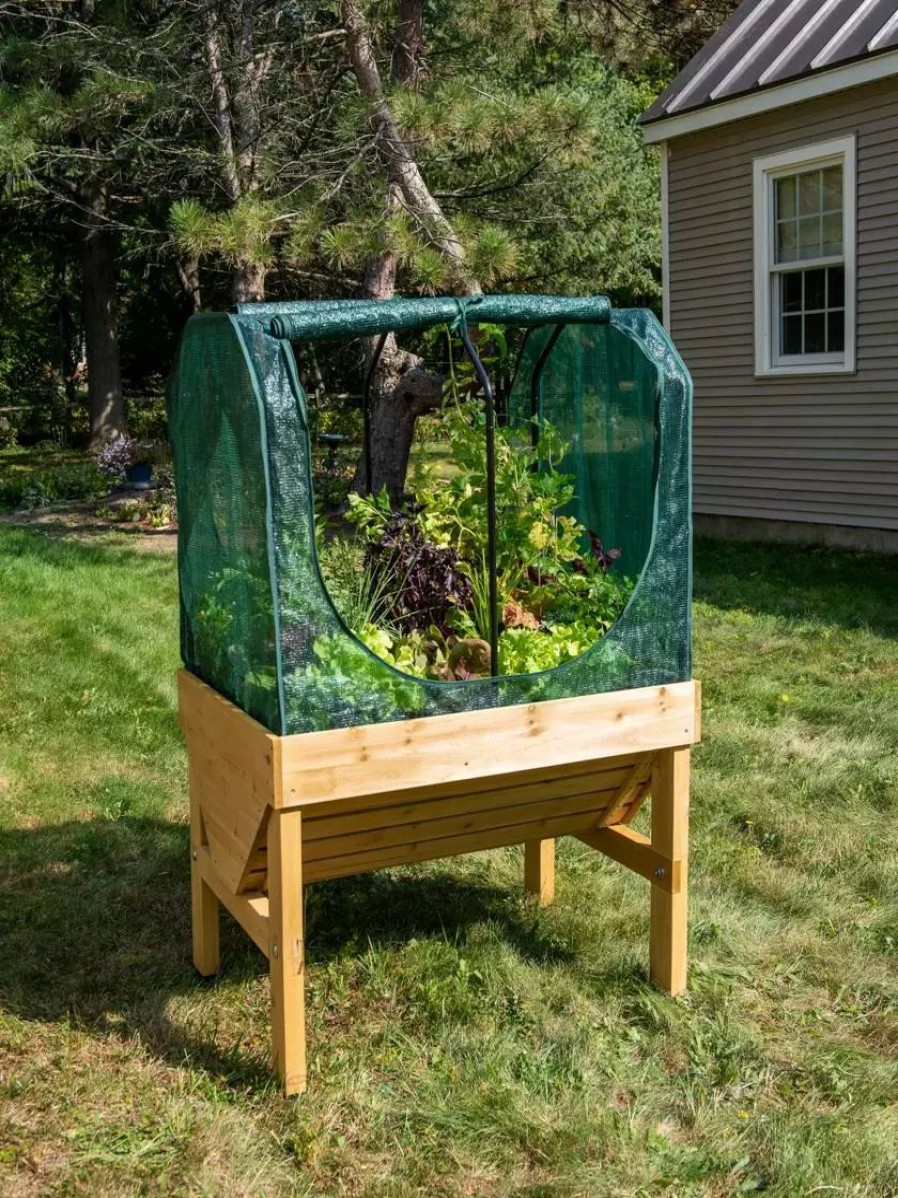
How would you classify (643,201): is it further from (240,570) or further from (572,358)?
(240,570)

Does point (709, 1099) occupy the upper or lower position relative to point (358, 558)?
lower

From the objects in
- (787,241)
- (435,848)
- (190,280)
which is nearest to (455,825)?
(435,848)

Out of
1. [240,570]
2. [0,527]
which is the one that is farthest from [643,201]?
[240,570]

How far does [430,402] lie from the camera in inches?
374

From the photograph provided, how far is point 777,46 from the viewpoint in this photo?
939 centimetres

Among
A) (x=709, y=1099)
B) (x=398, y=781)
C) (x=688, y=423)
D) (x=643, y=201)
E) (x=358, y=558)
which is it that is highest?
(x=643, y=201)

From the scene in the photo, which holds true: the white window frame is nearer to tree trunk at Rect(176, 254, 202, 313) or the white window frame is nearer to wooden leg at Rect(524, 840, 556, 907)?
wooden leg at Rect(524, 840, 556, 907)

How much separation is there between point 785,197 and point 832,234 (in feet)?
2.00

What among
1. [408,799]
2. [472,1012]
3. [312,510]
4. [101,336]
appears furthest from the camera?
[101,336]

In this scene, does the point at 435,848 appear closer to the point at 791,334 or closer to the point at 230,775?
the point at 230,775

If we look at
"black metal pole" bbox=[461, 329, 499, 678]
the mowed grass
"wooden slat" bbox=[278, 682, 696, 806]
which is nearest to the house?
the mowed grass

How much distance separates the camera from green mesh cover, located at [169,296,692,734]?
2.55 m

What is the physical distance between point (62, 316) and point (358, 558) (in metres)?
24.0

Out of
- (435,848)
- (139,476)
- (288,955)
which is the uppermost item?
(139,476)
